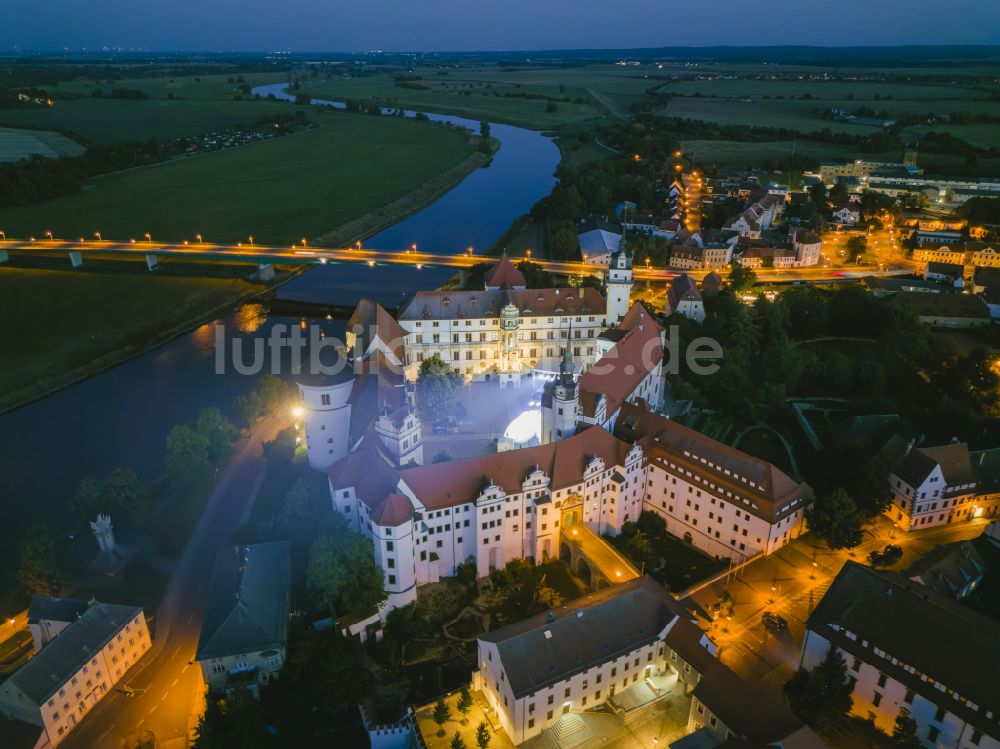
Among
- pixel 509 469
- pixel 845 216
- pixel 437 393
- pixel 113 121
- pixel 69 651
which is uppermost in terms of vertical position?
pixel 113 121

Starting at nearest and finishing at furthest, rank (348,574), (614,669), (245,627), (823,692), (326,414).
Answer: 1. (823,692)
2. (614,669)
3. (245,627)
4. (348,574)
5. (326,414)

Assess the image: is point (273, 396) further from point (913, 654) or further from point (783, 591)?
point (913, 654)

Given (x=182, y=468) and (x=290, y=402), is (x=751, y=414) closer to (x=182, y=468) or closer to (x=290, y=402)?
(x=290, y=402)

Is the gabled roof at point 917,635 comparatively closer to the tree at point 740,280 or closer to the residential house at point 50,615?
the residential house at point 50,615

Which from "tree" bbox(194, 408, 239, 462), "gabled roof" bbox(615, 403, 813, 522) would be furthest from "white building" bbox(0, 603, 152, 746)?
"gabled roof" bbox(615, 403, 813, 522)

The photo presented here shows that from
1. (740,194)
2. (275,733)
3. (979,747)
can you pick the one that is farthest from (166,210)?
(979,747)

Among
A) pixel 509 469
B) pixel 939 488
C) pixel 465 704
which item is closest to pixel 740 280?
pixel 939 488
